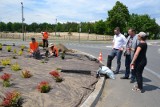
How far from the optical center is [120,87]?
10.1 m

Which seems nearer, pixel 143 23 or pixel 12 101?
pixel 12 101

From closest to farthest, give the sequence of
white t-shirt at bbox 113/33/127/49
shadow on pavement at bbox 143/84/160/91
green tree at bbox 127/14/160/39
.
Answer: shadow on pavement at bbox 143/84/160/91
white t-shirt at bbox 113/33/127/49
green tree at bbox 127/14/160/39

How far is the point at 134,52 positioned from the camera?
10625 mm

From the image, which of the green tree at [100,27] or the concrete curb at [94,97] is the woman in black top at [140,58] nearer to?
the concrete curb at [94,97]

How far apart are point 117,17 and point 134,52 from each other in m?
82.6

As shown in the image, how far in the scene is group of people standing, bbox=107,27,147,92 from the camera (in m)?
9.33

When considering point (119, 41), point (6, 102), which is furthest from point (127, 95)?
point (119, 41)

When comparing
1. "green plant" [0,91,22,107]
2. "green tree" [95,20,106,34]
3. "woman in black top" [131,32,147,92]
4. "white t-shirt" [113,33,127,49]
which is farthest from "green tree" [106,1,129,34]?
"green plant" [0,91,22,107]

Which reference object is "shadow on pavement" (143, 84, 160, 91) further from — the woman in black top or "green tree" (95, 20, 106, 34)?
"green tree" (95, 20, 106, 34)

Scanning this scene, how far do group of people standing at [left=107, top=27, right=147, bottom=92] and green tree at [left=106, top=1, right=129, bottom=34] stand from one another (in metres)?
79.2

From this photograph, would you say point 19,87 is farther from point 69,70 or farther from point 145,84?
point 145,84

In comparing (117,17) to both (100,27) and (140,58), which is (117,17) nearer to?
(100,27)

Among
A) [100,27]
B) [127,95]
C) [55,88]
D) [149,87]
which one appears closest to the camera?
[55,88]

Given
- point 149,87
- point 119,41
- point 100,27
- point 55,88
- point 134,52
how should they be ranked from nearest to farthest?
point 55,88 < point 149,87 < point 134,52 < point 119,41 < point 100,27
